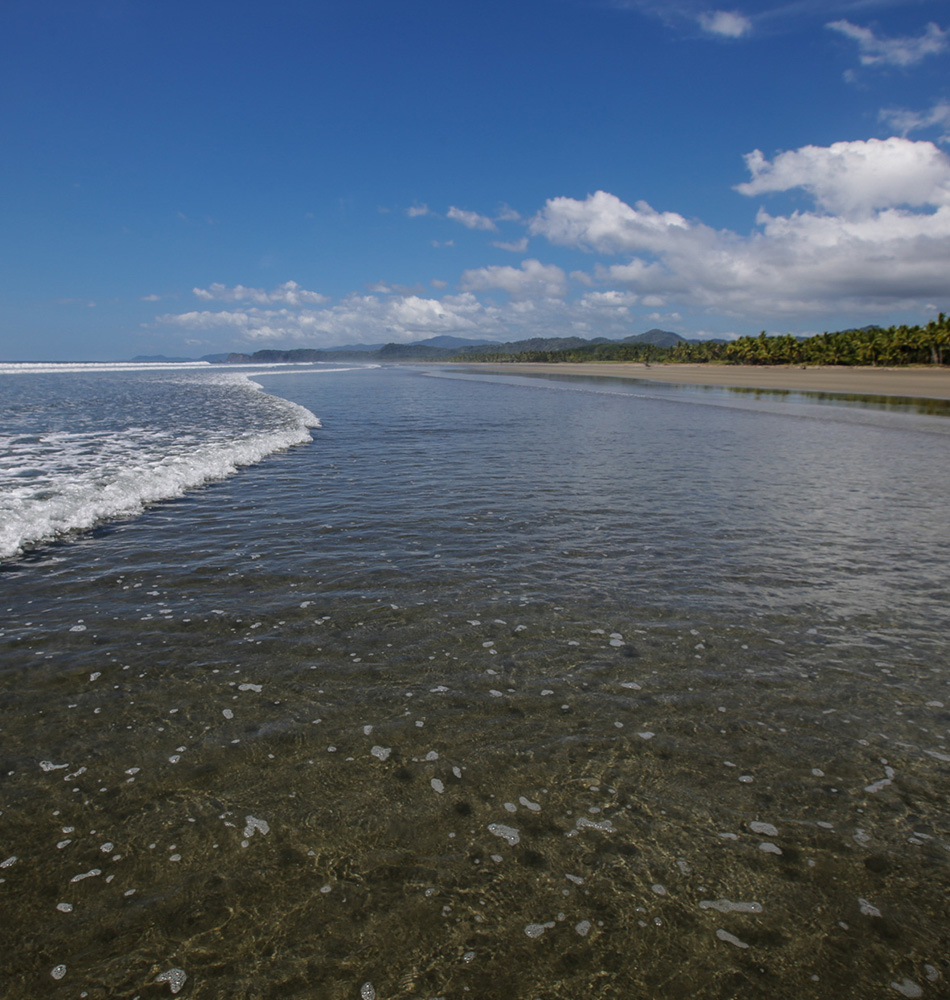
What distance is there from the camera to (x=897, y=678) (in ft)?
20.9

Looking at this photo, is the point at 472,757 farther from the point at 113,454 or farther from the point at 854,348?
the point at 854,348

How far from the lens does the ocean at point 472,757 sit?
11.4 ft

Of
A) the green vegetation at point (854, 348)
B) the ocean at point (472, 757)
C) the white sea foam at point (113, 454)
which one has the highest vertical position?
the green vegetation at point (854, 348)

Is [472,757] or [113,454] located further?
[113,454]

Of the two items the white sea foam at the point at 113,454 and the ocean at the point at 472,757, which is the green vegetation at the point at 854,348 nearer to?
the white sea foam at the point at 113,454

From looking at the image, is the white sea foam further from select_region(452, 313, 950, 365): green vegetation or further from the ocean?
select_region(452, 313, 950, 365): green vegetation

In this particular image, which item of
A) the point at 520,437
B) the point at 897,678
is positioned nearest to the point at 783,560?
the point at 897,678

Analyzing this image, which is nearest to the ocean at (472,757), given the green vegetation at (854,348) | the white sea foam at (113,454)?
the white sea foam at (113,454)

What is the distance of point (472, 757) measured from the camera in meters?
5.08

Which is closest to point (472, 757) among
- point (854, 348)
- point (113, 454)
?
point (113, 454)

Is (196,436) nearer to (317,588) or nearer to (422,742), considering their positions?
(317,588)

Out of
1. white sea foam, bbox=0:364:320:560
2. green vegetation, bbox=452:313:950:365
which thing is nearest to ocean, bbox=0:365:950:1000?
white sea foam, bbox=0:364:320:560

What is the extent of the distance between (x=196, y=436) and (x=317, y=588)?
58.9 feet

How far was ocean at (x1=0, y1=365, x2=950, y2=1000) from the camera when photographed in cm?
347
